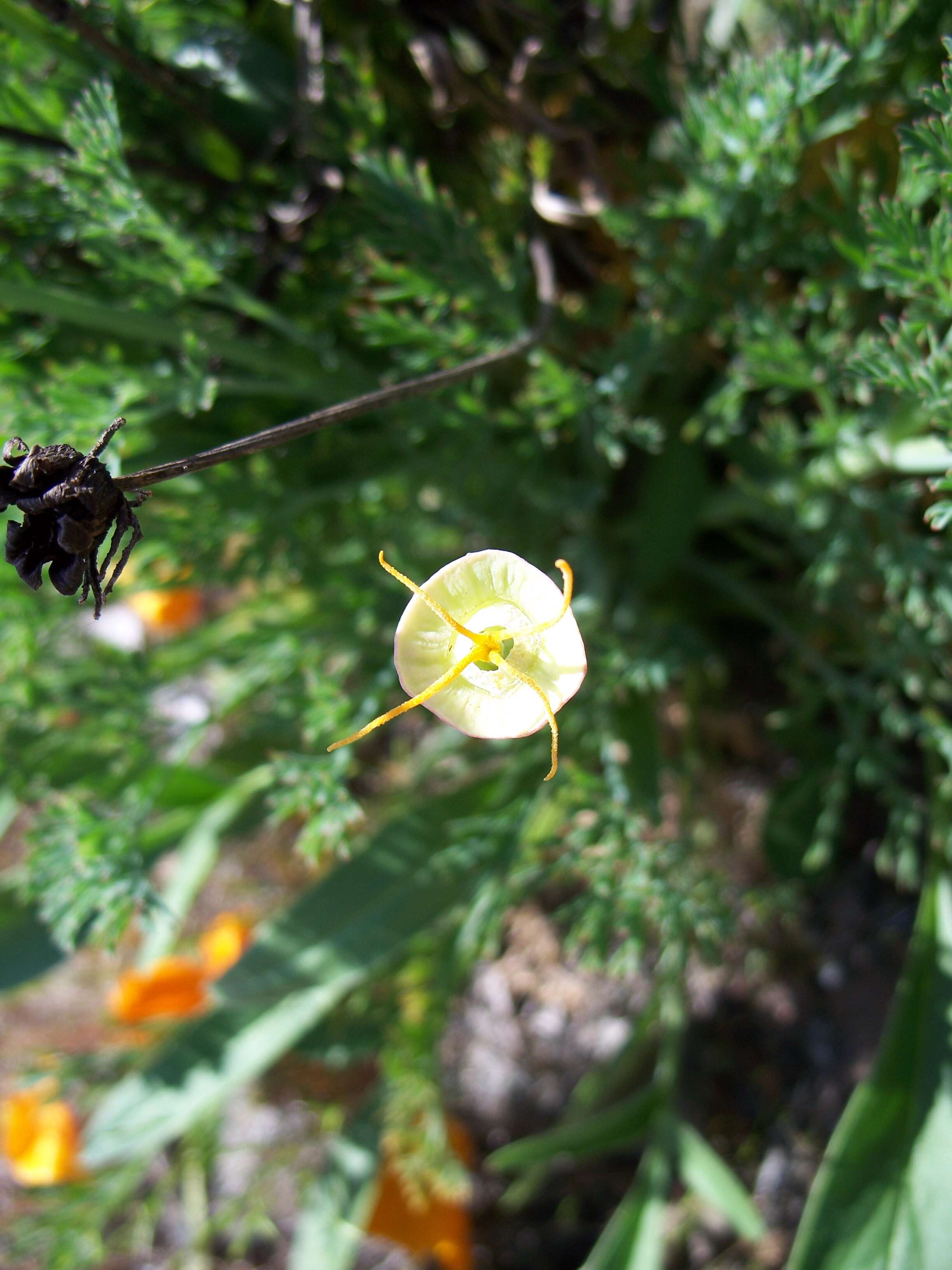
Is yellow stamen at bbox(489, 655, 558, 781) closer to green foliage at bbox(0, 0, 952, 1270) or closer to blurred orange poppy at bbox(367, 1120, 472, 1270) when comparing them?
green foliage at bbox(0, 0, 952, 1270)

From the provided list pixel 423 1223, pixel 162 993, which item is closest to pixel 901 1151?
pixel 423 1223

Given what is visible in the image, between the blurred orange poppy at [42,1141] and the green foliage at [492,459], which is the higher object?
the green foliage at [492,459]

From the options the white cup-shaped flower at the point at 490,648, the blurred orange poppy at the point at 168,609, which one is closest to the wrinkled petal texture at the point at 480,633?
the white cup-shaped flower at the point at 490,648

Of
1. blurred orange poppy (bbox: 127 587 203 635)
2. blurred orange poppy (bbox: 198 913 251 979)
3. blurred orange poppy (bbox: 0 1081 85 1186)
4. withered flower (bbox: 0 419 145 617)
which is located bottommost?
blurred orange poppy (bbox: 0 1081 85 1186)

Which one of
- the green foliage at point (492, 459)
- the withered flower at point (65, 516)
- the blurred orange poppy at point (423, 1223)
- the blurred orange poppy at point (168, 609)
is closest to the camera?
the withered flower at point (65, 516)

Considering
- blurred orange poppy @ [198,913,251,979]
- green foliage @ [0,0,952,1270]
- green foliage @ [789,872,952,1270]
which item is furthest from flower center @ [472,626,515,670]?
blurred orange poppy @ [198,913,251,979]

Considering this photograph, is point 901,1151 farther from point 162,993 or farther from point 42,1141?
point 42,1141

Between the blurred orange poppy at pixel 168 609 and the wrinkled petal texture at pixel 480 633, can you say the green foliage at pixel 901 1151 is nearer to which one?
the wrinkled petal texture at pixel 480 633
